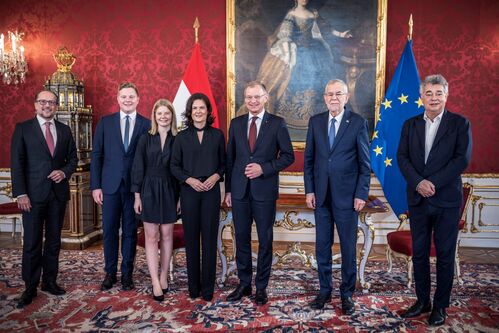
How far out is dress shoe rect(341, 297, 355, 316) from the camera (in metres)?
3.14

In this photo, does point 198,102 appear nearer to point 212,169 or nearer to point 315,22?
point 212,169

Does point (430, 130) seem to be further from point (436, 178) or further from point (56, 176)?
point (56, 176)

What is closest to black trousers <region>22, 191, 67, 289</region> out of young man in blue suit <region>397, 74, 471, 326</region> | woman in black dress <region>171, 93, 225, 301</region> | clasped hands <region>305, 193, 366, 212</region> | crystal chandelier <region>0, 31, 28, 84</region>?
woman in black dress <region>171, 93, 225, 301</region>

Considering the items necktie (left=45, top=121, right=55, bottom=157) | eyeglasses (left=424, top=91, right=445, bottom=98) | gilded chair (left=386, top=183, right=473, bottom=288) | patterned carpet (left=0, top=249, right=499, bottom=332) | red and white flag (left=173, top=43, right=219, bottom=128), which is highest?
red and white flag (left=173, top=43, right=219, bottom=128)

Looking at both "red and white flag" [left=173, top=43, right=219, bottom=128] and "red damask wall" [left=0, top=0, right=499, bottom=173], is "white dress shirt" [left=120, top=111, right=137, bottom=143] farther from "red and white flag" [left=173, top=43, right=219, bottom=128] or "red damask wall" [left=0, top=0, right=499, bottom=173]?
"red damask wall" [left=0, top=0, right=499, bottom=173]

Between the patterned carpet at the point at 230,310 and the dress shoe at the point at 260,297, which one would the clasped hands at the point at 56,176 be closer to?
the patterned carpet at the point at 230,310

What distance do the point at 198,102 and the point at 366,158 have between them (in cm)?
127

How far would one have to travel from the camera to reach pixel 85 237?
5195 millimetres

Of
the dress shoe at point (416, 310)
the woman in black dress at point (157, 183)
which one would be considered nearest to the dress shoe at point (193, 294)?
the woman in black dress at point (157, 183)

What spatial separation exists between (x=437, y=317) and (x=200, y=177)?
189 cm

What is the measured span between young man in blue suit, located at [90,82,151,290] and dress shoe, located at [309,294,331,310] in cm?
150

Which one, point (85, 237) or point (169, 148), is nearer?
point (169, 148)

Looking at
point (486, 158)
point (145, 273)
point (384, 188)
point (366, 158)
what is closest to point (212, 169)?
point (366, 158)

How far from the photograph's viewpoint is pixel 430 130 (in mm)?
2957
